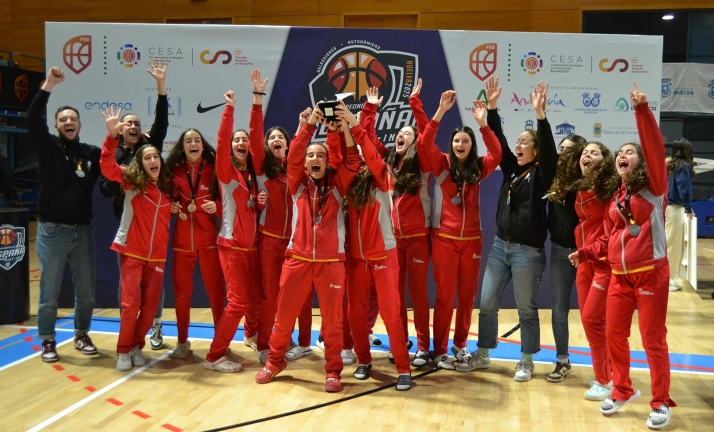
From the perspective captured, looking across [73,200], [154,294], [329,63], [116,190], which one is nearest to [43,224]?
[73,200]

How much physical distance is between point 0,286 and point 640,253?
5594 mm

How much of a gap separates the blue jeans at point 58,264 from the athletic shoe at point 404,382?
8.70 ft

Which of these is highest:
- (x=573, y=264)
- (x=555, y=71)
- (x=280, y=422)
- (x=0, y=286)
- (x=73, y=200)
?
(x=555, y=71)

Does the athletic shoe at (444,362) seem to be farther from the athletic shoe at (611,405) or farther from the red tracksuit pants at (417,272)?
the athletic shoe at (611,405)

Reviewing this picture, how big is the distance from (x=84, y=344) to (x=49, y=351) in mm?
276

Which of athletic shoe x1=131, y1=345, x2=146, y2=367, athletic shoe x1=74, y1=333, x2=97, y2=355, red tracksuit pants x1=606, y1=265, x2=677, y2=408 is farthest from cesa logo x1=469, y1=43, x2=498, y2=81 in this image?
athletic shoe x1=74, y1=333, x2=97, y2=355

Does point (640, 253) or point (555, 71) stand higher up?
point (555, 71)

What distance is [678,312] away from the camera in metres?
7.09

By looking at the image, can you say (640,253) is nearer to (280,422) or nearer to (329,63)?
(280,422)

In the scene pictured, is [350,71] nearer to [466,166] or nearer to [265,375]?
[466,166]

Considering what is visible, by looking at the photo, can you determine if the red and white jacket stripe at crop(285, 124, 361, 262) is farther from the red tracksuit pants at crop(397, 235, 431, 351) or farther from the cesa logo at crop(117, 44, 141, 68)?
the cesa logo at crop(117, 44, 141, 68)

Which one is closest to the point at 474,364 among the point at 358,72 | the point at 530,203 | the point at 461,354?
the point at 461,354

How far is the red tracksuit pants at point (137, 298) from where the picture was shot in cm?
488

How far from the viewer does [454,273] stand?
194 inches
